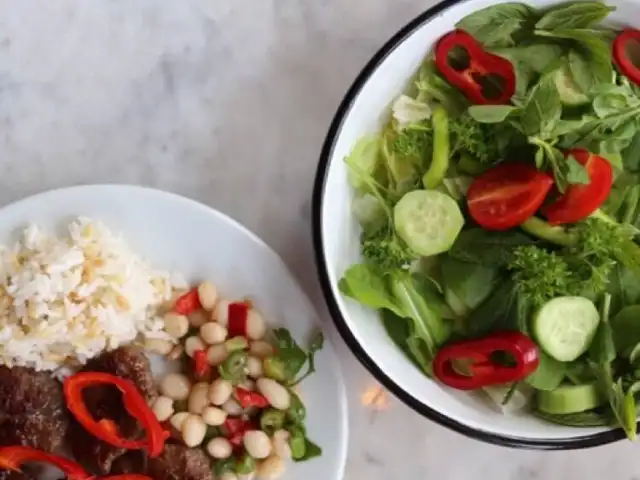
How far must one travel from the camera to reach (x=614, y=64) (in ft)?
4.00

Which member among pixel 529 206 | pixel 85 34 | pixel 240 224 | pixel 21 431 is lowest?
pixel 21 431

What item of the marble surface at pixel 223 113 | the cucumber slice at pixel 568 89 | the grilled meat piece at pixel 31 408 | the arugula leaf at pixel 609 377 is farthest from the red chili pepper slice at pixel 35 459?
the cucumber slice at pixel 568 89

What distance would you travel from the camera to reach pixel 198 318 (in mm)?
1307

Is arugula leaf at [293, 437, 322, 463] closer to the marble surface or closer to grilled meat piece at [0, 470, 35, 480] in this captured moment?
the marble surface

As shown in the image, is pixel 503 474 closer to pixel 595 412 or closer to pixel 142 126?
pixel 595 412

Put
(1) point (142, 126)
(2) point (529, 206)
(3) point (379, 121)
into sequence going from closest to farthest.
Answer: (2) point (529, 206) → (3) point (379, 121) → (1) point (142, 126)

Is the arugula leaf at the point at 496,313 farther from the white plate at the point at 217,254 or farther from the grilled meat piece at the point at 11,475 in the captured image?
the grilled meat piece at the point at 11,475

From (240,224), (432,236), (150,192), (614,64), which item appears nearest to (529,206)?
(432,236)

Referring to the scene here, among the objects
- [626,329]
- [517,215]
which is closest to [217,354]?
[517,215]

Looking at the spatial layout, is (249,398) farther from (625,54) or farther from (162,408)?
(625,54)

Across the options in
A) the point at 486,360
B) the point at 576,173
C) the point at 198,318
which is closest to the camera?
the point at 576,173

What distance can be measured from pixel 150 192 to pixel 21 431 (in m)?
0.39

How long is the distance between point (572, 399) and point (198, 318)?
0.54 m

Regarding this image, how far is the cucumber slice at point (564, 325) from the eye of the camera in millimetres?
1165
